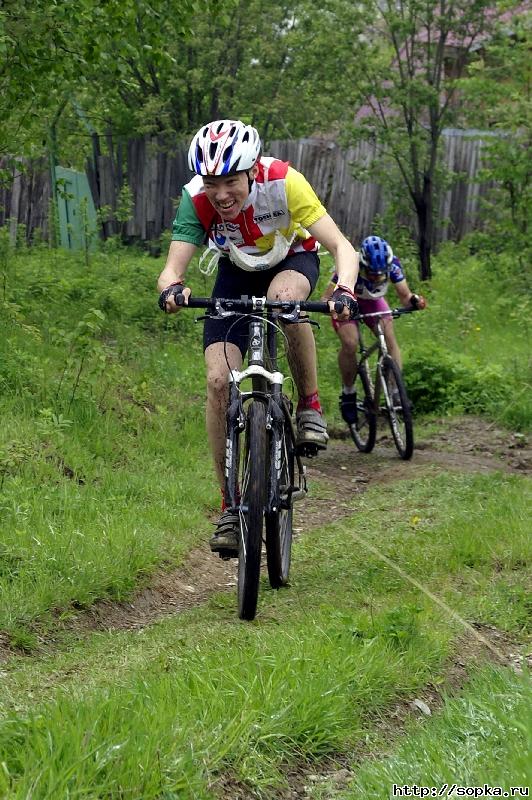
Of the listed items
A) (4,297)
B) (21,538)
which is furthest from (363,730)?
(4,297)

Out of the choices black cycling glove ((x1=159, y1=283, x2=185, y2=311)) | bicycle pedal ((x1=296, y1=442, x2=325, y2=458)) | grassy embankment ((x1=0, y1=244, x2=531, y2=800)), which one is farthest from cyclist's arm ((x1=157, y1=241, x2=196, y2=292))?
grassy embankment ((x1=0, y1=244, x2=531, y2=800))

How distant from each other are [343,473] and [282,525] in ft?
12.1

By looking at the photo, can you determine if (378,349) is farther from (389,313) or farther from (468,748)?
(468,748)

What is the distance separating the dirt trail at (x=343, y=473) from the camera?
5.94 meters

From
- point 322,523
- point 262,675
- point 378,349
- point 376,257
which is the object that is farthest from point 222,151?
point 378,349

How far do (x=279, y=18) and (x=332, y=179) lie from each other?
314cm

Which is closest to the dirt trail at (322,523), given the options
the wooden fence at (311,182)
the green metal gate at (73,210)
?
the green metal gate at (73,210)

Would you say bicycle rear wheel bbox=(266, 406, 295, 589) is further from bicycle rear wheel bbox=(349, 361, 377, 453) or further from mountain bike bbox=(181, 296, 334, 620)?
bicycle rear wheel bbox=(349, 361, 377, 453)

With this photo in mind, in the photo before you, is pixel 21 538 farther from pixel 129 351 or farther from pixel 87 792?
pixel 129 351

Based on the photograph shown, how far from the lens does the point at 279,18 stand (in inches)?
868

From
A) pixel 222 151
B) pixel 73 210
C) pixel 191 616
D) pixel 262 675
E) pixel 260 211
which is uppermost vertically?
pixel 222 151

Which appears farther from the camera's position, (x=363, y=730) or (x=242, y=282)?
(x=242, y=282)

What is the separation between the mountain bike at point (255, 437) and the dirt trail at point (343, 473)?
2.06 ft

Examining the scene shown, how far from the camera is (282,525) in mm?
6121
